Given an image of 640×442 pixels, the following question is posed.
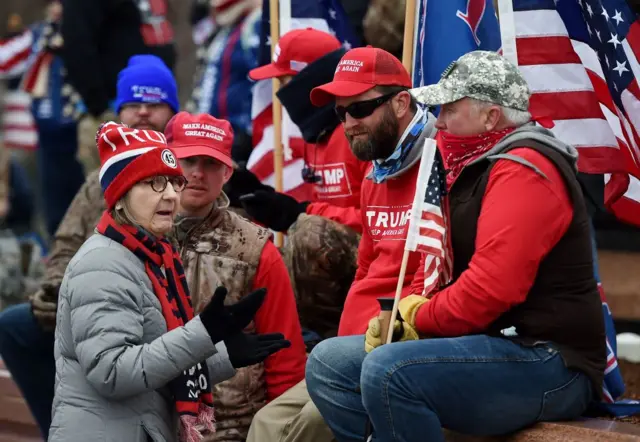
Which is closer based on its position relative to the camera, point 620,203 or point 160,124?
point 620,203

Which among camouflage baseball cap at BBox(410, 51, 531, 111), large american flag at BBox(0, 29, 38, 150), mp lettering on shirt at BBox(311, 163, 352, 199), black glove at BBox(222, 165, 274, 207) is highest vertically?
camouflage baseball cap at BBox(410, 51, 531, 111)

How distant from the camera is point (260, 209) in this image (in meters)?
6.46

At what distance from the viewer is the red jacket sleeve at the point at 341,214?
20.3 ft

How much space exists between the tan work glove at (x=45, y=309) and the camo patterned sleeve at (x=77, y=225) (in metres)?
0.15

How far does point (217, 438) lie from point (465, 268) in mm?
1487

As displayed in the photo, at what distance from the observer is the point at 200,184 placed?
19.4 ft

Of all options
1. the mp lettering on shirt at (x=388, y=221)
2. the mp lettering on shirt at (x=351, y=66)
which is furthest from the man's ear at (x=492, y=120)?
the mp lettering on shirt at (x=351, y=66)

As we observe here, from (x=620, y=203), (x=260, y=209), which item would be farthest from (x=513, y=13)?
(x=260, y=209)

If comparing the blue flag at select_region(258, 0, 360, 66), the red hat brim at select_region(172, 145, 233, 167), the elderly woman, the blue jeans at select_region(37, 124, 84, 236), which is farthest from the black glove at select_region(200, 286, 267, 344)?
the blue jeans at select_region(37, 124, 84, 236)

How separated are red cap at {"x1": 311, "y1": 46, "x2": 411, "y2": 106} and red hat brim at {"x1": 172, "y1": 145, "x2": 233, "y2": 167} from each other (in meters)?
0.61

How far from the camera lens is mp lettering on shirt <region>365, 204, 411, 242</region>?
547 cm

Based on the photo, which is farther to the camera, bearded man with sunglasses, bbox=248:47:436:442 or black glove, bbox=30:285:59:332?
black glove, bbox=30:285:59:332

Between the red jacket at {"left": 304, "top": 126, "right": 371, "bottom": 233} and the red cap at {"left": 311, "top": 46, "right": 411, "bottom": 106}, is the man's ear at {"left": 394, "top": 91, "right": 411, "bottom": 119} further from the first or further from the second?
the red jacket at {"left": 304, "top": 126, "right": 371, "bottom": 233}

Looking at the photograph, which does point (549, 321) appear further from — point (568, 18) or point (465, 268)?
point (568, 18)
